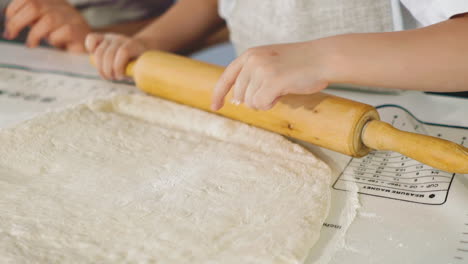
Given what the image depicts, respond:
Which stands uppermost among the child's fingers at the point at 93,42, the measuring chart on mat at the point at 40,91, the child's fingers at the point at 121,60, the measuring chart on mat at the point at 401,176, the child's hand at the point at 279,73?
the child's hand at the point at 279,73

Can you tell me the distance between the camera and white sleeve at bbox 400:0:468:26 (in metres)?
0.65

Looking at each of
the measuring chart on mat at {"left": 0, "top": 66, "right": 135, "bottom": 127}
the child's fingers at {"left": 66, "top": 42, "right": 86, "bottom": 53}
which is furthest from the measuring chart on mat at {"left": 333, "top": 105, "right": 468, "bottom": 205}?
the child's fingers at {"left": 66, "top": 42, "right": 86, "bottom": 53}

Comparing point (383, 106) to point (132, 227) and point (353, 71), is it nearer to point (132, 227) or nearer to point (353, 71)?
point (353, 71)

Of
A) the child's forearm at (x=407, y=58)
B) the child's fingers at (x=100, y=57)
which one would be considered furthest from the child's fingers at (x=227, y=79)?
the child's fingers at (x=100, y=57)

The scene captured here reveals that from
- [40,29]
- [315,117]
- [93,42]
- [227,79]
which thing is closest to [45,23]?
[40,29]

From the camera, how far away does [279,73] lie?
67cm

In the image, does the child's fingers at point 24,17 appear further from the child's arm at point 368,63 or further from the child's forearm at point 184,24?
the child's arm at point 368,63

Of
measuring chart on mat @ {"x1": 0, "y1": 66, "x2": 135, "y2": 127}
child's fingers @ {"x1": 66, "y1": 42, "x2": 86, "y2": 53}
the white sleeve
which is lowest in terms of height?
child's fingers @ {"x1": 66, "y1": 42, "x2": 86, "y2": 53}

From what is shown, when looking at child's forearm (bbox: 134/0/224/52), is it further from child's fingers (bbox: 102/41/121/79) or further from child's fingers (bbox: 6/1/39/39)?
child's fingers (bbox: 6/1/39/39)

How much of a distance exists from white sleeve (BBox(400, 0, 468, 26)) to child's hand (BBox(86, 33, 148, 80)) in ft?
1.89

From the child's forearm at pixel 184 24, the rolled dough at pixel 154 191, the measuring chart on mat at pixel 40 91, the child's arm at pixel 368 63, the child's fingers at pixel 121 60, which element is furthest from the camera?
the child's forearm at pixel 184 24

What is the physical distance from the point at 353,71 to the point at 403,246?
24 cm

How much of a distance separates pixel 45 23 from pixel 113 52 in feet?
1.20

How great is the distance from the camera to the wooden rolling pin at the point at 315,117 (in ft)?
2.05
